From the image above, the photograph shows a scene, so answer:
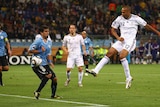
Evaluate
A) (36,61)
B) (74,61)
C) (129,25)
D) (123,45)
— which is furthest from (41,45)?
(74,61)

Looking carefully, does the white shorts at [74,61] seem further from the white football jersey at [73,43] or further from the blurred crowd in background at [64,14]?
the blurred crowd in background at [64,14]

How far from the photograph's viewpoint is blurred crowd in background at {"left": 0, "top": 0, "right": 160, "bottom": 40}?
140ft

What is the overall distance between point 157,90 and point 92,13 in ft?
98.0

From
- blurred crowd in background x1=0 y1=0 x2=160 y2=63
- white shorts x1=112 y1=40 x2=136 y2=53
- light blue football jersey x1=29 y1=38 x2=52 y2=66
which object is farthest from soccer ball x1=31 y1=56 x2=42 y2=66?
blurred crowd in background x1=0 y1=0 x2=160 y2=63

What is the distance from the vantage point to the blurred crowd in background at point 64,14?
42594 millimetres

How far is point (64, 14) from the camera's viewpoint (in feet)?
152

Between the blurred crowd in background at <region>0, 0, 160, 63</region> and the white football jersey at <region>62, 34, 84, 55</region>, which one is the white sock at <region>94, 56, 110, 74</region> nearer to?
the white football jersey at <region>62, 34, 84, 55</region>

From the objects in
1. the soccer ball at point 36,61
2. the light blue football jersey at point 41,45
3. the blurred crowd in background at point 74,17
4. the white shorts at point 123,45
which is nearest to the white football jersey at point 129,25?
the white shorts at point 123,45

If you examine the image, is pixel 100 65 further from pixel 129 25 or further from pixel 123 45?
pixel 129 25

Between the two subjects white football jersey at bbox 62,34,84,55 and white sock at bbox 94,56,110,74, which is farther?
white football jersey at bbox 62,34,84,55

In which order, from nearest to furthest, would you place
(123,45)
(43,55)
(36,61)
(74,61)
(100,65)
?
(36,61) < (43,55) < (100,65) < (123,45) < (74,61)

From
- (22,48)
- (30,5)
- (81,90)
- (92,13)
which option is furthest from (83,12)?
(81,90)

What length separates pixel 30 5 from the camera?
45156 mm

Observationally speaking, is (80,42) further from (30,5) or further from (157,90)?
(30,5)
